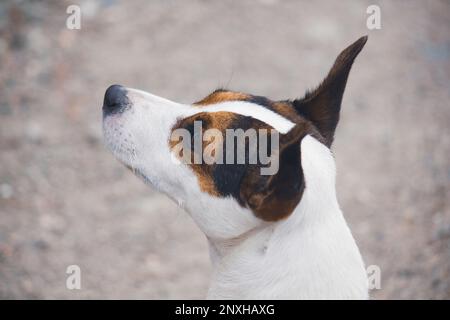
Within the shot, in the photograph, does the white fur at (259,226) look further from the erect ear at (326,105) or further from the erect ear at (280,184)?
the erect ear at (326,105)

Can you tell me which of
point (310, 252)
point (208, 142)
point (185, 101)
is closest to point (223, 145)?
point (208, 142)

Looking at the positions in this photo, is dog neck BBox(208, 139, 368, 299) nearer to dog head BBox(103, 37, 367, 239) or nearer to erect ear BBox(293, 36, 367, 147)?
dog head BBox(103, 37, 367, 239)

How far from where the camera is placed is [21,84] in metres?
6.58

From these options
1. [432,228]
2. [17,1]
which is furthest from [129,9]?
[432,228]

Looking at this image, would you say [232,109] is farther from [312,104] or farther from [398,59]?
[398,59]

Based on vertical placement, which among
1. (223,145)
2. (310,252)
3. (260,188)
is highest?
(223,145)

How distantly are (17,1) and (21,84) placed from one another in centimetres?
137

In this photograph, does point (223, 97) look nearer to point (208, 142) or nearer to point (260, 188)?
point (208, 142)

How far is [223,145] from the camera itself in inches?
115

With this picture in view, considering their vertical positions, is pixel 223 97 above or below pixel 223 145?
above

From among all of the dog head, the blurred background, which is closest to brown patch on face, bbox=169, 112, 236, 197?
the dog head

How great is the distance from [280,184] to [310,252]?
0.35m

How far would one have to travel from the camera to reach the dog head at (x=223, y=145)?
8.86 feet

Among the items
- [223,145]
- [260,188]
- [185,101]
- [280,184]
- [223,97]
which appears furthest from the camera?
[185,101]
